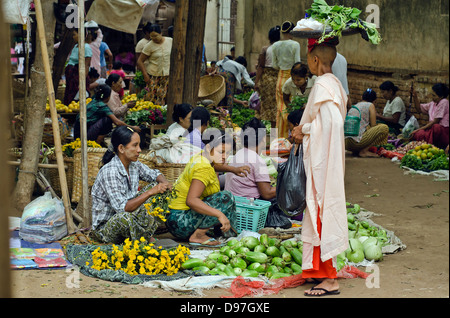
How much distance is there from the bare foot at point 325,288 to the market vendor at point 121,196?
140 cm

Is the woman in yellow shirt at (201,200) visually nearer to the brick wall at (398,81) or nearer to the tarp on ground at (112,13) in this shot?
the tarp on ground at (112,13)

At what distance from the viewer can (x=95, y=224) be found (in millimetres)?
4984

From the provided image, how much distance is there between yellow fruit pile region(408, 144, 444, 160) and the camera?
8.43 meters

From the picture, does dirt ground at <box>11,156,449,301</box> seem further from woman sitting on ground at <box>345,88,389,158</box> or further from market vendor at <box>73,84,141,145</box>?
market vendor at <box>73,84,141,145</box>

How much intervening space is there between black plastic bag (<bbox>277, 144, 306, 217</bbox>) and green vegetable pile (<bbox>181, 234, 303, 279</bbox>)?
612 mm

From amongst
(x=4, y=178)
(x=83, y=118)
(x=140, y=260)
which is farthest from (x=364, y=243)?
(x=4, y=178)

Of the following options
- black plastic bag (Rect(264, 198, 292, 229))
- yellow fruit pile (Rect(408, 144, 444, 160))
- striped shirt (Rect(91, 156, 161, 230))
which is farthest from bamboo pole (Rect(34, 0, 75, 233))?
yellow fruit pile (Rect(408, 144, 444, 160))

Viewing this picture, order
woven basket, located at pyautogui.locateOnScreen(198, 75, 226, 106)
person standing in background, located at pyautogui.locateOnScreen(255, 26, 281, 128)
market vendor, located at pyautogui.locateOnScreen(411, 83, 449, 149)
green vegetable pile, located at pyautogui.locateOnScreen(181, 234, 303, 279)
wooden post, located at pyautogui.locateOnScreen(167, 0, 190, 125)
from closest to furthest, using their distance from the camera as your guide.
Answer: green vegetable pile, located at pyautogui.locateOnScreen(181, 234, 303, 279) < wooden post, located at pyautogui.locateOnScreen(167, 0, 190, 125) < market vendor, located at pyautogui.locateOnScreen(411, 83, 449, 149) < woven basket, located at pyautogui.locateOnScreen(198, 75, 226, 106) < person standing in background, located at pyautogui.locateOnScreen(255, 26, 281, 128)

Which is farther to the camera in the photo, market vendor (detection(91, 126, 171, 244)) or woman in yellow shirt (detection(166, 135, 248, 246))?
woman in yellow shirt (detection(166, 135, 248, 246))

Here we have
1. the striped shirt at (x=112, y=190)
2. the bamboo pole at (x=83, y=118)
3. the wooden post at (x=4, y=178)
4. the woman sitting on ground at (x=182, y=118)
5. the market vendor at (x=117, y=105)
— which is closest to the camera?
the wooden post at (x=4, y=178)

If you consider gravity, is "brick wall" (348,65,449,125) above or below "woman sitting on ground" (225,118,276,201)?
above

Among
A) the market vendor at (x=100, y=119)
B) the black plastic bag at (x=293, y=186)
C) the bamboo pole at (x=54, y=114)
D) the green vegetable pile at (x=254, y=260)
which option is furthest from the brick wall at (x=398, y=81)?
the bamboo pole at (x=54, y=114)

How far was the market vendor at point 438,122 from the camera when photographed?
8.98 m

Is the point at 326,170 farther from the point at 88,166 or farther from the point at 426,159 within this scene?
the point at 426,159
